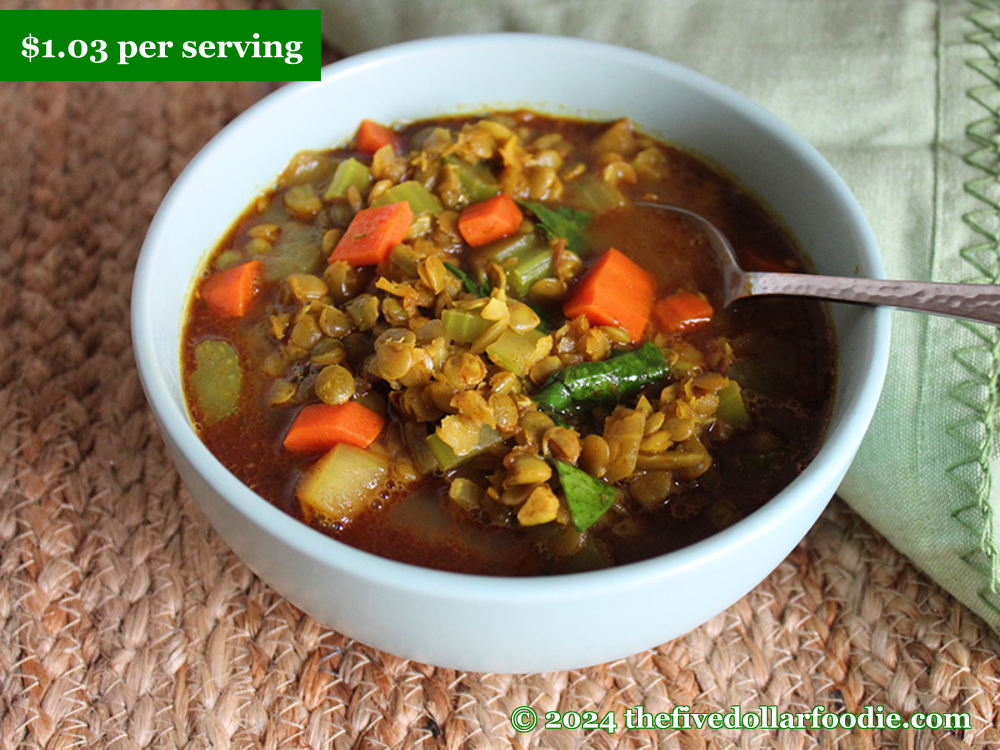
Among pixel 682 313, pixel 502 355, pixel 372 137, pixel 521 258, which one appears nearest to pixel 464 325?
pixel 502 355

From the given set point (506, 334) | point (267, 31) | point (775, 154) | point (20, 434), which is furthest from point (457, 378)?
point (267, 31)

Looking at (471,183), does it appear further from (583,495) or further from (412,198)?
(583,495)

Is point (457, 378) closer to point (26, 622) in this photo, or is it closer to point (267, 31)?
point (26, 622)

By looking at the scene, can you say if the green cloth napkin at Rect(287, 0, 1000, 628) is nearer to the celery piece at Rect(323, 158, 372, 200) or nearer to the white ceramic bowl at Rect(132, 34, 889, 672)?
the white ceramic bowl at Rect(132, 34, 889, 672)

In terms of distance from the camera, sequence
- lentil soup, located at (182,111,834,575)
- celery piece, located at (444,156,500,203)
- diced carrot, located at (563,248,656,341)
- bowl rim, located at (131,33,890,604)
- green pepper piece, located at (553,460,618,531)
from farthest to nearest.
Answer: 1. celery piece, located at (444,156,500,203)
2. diced carrot, located at (563,248,656,341)
3. lentil soup, located at (182,111,834,575)
4. green pepper piece, located at (553,460,618,531)
5. bowl rim, located at (131,33,890,604)

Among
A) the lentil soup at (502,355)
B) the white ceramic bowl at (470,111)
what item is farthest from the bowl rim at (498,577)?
the lentil soup at (502,355)

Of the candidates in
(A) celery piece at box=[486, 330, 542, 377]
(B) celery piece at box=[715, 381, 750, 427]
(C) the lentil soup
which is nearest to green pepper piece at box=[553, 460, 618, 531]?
(C) the lentil soup
